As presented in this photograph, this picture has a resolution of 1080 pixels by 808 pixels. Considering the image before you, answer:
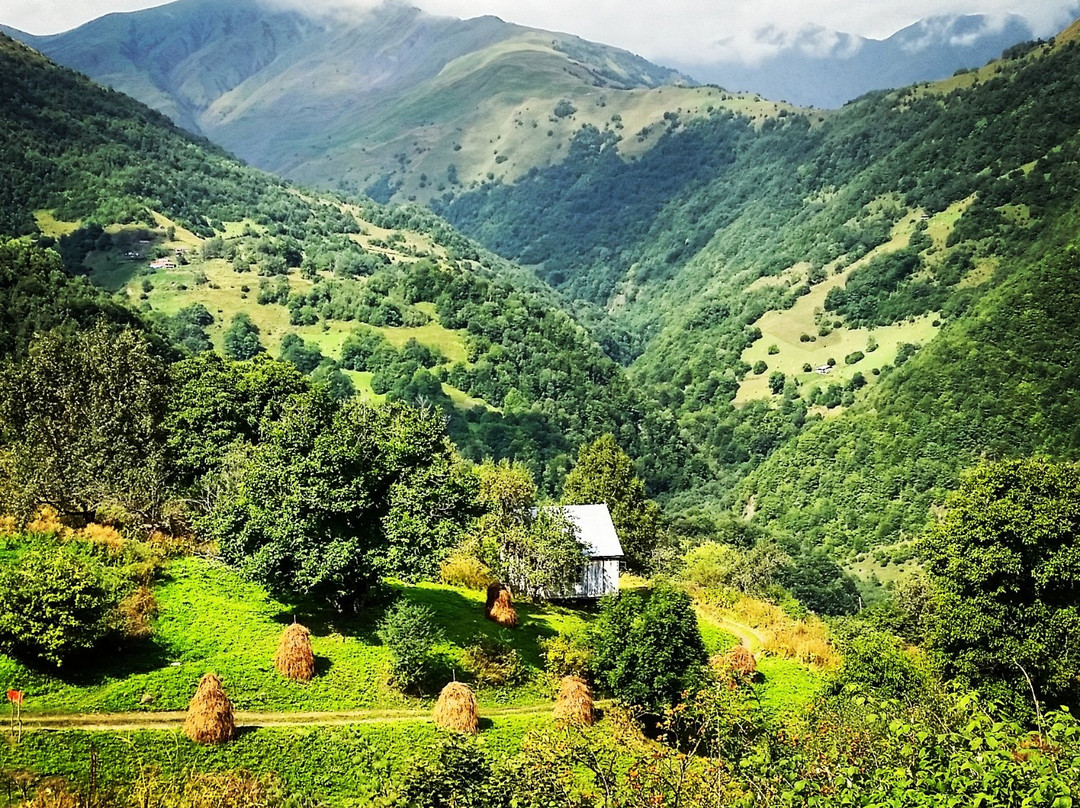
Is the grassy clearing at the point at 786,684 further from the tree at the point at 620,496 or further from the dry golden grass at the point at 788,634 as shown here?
the tree at the point at 620,496

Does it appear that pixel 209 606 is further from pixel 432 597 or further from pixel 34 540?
pixel 432 597

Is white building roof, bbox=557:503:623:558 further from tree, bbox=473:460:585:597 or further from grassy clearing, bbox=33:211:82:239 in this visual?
grassy clearing, bbox=33:211:82:239

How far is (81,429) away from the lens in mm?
38438

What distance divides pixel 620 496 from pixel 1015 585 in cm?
3507

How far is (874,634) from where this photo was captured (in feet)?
128

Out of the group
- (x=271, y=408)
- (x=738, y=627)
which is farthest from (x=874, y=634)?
(x=271, y=408)

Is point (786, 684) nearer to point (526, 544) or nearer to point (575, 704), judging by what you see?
point (575, 704)

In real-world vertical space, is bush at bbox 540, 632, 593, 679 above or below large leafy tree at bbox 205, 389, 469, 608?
below

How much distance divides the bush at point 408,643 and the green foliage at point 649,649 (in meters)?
7.87

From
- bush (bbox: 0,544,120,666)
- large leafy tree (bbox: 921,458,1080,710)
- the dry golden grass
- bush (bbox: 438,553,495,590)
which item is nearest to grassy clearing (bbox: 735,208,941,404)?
the dry golden grass

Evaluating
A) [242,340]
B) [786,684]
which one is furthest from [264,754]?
[242,340]

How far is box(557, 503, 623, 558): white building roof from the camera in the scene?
50375mm

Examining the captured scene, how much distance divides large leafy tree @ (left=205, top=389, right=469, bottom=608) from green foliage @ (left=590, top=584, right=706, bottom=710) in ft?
26.6

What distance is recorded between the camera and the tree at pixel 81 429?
118 feet
